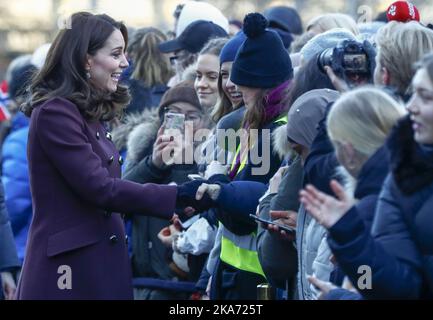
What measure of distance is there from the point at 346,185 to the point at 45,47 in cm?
685

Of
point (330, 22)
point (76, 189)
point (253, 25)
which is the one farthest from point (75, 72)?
point (330, 22)

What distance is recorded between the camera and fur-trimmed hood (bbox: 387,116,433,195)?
12.0ft

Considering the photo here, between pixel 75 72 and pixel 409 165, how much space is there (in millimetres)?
2163

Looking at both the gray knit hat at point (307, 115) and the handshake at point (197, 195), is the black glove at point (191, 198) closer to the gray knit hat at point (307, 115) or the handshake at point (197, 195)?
the handshake at point (197, 195)

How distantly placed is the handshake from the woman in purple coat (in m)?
0.07

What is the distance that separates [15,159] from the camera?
340 inches

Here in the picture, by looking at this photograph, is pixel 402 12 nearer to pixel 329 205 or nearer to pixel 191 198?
pixel 191 198

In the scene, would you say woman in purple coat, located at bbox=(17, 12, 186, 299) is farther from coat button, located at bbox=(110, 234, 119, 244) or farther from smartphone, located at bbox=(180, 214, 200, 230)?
smartphone, located at bbox=(180, 214, 200, 230)

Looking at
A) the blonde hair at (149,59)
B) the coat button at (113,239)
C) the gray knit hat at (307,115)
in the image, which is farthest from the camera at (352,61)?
the blonde hair at (149,59)

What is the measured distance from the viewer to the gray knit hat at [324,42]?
579 centimetres

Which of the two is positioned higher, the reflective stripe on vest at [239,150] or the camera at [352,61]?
the camera at [352,61]
